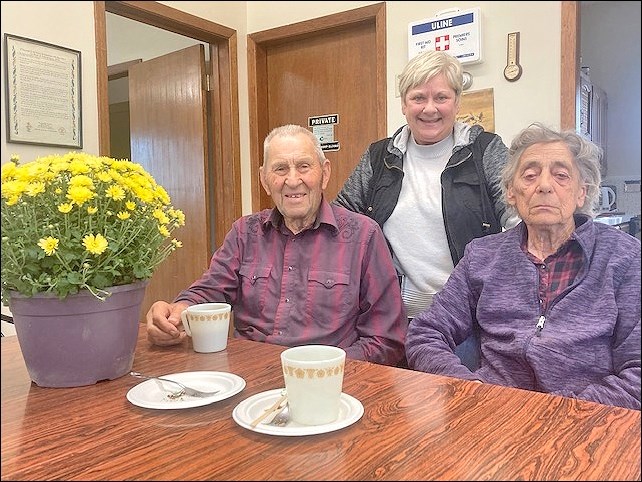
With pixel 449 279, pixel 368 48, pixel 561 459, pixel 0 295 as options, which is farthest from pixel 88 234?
pixel 449 279

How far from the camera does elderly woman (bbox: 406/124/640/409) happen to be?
0.92 m

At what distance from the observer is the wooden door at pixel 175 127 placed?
2.51ft

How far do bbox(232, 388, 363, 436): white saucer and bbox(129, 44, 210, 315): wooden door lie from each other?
303mm

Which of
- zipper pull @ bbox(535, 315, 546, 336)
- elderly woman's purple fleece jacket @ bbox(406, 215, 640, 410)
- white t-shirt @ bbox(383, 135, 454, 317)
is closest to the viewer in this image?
elderly woman's purple fleece jacket @ bbox(406, 215, 640, 410)

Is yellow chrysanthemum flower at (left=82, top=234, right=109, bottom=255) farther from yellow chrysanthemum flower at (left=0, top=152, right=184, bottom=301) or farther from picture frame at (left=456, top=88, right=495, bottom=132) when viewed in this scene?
picture frame at (left=456, top=88, right=495, bottom=132)

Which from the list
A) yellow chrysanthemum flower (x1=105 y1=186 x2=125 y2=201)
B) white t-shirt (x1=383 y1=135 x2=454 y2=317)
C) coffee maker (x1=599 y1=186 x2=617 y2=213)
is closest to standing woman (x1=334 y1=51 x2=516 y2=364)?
white t-shirt (x1=383 y1=135 x2=454 y2=317)

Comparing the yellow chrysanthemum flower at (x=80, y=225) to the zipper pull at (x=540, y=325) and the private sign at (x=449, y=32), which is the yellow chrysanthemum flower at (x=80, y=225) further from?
the zipper pull at (x=540, y=325)

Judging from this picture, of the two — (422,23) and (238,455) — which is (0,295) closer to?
(238,455)

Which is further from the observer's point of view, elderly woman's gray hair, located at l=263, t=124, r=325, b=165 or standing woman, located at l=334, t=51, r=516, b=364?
standing woman, located at l=334, t=51, r=516, b=364

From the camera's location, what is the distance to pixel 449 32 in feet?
1.99

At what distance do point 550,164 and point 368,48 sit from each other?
0.43 meters

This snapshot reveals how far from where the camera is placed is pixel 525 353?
104cm

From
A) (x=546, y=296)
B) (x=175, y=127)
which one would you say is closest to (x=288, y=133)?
(x=175, y=127)

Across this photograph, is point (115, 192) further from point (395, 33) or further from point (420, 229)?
point (420, 229)
